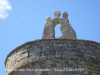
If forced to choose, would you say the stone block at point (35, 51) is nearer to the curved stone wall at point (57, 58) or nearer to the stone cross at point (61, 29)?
the curved stone wall at point (57, 58)

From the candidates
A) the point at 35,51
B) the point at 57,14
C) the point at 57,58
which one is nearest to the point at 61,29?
the point at 57,14

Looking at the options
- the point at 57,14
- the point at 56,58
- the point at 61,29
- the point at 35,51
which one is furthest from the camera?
the point at 57,14

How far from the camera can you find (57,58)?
7.11 metres

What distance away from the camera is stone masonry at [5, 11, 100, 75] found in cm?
699

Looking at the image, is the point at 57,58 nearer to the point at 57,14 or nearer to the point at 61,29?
the point at 61,29

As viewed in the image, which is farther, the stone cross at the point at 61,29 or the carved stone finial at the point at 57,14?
the carved stone finial at the point at 57,14

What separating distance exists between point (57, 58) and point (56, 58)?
0.03m

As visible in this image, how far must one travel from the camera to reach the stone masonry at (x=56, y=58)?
699 centimetres

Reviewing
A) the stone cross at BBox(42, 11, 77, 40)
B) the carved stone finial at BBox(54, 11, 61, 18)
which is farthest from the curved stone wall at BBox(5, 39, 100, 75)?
the carved stone finial at BBox(54, 11, 61, 18)

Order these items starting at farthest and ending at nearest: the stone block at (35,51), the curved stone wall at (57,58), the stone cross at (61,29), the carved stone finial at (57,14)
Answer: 1. the carved stone finial at (57,14)
2. the stone cross at (61,29)
3. the stone block at (35,51)
4. the curved stone wall at (57,58)

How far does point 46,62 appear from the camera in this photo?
7117mm

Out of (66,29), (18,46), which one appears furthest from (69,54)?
(66,29)

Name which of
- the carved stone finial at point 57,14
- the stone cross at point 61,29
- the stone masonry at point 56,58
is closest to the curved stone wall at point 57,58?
the stone masonry at point 56,58

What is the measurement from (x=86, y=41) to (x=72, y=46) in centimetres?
56
